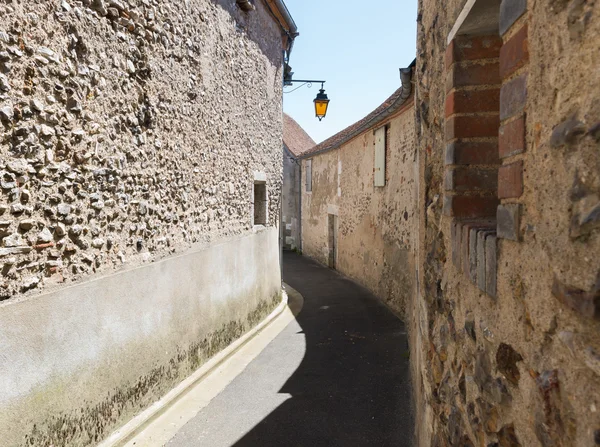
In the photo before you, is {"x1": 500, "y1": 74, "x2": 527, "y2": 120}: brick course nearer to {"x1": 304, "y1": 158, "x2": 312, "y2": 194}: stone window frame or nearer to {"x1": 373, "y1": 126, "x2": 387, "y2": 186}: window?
{"x1": 373, "y1": 126, "x2": 387, "y2": 186}: window

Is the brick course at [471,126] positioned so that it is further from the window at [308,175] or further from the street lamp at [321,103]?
the window at [308,175]

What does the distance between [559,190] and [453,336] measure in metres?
1.30

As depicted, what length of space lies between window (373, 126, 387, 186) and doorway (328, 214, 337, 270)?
4745mm

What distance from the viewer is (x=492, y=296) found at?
1628 mm

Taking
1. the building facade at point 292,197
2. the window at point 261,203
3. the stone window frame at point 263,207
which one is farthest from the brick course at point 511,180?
the building facade at point 292,197

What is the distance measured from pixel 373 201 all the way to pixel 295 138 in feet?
41.8

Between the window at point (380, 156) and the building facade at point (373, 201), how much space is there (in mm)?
21

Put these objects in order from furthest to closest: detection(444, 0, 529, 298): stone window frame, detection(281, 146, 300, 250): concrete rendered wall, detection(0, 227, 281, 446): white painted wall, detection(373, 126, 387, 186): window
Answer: detection(281, 146, 300, 250): concrete rendered wall, detection(373, 126, 387, 186): window, detection(0, 227, 281, 446): white painted wall, detection(444, 0, 529, 298): stone window frame

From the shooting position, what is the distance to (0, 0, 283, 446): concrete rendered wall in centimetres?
297

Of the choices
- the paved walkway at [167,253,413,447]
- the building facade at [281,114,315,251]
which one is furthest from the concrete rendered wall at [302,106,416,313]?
the building facade at [281,114,315,251]

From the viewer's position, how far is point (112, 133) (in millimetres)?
3922

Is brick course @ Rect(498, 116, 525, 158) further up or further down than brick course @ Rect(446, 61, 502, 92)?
further down

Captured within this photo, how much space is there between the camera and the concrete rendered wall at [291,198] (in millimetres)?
19891

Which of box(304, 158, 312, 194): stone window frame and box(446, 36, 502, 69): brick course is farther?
box(304, 158, 312, 194): stone window frame
